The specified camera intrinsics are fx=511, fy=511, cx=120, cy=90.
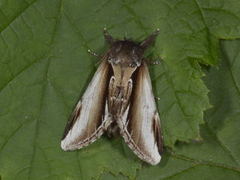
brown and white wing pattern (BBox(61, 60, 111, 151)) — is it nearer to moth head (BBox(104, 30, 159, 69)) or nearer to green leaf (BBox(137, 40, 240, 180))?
moth head (BBox(104, 30, 159, 69))

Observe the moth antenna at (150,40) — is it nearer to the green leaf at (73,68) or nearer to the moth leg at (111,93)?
the green leaf at (73,68)

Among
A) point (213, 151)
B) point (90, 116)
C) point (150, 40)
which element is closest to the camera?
point (150, 40)

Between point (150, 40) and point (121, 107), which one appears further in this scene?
point (121, 107)

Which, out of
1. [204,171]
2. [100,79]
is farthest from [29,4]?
[204,171]

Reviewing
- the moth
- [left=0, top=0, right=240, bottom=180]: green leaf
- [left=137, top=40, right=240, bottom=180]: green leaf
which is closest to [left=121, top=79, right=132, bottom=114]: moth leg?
the moth

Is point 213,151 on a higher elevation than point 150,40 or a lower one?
lower

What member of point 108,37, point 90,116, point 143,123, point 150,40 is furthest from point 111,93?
point 150,40

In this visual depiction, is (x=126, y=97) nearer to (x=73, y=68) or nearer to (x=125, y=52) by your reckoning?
(x=125, y=52)
